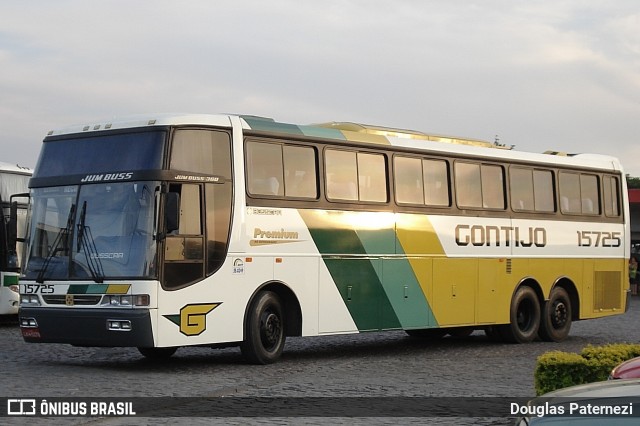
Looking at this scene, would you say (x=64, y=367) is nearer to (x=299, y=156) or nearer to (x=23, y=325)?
(x=23, y=325)

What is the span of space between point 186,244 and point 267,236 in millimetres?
1614

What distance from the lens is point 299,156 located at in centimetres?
1867

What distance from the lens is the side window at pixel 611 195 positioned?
2633cm

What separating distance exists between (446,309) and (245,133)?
5.69 metres

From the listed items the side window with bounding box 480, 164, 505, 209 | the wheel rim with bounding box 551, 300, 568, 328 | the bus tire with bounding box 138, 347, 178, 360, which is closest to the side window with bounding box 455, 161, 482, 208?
the side window with bounding box 480, 164, 505, 209

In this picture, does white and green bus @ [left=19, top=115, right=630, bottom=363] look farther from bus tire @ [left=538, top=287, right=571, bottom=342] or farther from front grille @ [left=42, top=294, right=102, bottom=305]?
bus tire @ [left=538, top=287, right=571, bottom=342]

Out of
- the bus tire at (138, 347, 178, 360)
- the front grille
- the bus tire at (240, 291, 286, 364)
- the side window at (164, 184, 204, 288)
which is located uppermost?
the side window at (164, 184, 204, 288)

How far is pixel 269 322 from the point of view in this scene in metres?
17.9

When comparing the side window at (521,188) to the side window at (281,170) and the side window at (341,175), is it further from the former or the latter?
the side window at (281,170)

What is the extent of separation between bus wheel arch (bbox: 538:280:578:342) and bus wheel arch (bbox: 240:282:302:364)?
747 centimetres

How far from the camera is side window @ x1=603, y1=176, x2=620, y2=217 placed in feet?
86.4

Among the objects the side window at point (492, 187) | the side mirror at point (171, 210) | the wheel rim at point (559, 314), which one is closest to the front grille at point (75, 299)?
the side mirror at point (171, 210)

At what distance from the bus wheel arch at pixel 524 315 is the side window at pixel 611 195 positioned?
3.30m

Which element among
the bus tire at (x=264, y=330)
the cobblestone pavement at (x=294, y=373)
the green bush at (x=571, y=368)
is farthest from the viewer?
the bus tire at (x=264, y=330)
